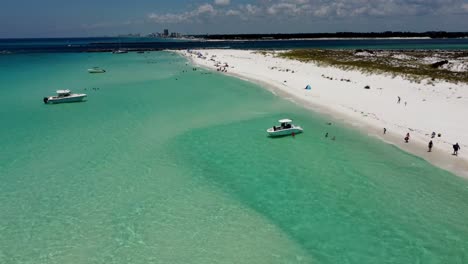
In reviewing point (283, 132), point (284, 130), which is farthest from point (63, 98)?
point (284, 130)

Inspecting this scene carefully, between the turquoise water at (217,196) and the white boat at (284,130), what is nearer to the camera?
the turquoise water at (217,196)

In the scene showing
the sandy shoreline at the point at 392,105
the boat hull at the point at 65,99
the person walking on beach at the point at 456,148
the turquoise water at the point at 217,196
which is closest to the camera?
the turquoise water at the point at 217,196

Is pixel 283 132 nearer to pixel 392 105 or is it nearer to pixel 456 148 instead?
pixel 456 148

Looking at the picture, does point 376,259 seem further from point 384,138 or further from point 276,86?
point 276,86

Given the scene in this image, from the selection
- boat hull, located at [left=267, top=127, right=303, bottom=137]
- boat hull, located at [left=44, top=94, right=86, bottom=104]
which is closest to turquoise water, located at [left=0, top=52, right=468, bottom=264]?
boat hull, located at [left=267, top=127, right=303, bottom=137]

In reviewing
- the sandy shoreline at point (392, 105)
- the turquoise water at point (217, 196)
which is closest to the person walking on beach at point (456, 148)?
the sandy shoreline at point (392, 105)

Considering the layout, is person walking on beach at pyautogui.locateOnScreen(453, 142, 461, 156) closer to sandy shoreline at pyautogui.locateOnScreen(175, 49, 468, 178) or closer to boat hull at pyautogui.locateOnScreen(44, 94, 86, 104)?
sandy shoreline at pyautogui.locateOnScreen(175, 49, 468, 178)

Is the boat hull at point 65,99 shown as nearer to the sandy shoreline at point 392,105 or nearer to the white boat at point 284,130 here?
the sandy shoreline at point 392,105
